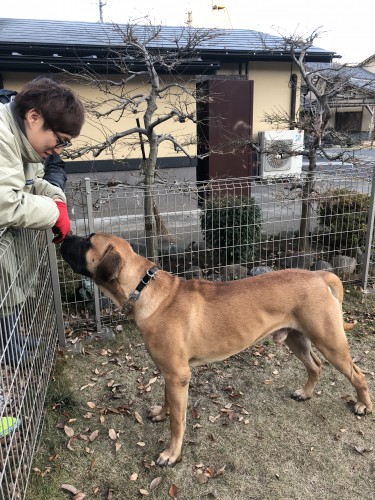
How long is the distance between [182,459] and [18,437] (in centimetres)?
131

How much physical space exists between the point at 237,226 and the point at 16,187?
378cm

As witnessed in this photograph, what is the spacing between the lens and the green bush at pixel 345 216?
6258 millimetres

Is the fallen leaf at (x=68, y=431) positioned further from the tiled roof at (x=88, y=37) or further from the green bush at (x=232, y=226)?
the tiled roof at (x=88, y=37)

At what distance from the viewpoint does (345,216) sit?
6.46 m

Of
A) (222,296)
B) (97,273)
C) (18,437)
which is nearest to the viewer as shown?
(18,437)

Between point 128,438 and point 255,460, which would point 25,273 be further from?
point 255,460

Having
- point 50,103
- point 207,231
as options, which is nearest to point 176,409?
point 50,103

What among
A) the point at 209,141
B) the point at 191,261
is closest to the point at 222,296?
the point at 191,261

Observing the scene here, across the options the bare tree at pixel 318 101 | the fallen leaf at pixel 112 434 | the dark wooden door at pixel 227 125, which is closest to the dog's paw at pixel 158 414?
the fallen leaf at pixel 112 434

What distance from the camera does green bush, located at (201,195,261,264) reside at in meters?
5.85

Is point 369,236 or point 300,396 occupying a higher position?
point 369,236

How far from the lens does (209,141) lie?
10172 mm

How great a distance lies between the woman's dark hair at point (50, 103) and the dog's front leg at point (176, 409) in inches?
79.6

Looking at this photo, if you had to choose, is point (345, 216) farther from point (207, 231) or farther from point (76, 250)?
point (76, 250)
